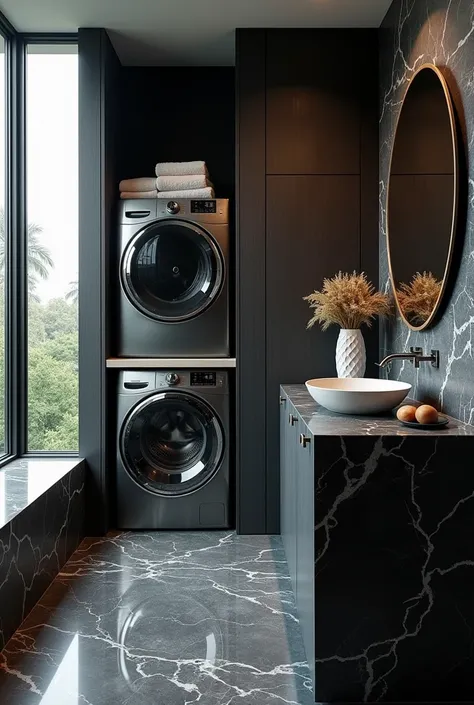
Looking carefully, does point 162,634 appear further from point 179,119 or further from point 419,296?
point 179,119

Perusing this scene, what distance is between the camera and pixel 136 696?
6.37ft

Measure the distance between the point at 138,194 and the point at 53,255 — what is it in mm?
588

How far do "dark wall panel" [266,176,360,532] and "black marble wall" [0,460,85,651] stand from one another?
3.37ft

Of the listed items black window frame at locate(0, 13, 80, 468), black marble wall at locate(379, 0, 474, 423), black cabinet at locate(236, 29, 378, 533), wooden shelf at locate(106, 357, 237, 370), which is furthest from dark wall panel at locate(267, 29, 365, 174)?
black window frame at locate(0, 13, 80, 468)

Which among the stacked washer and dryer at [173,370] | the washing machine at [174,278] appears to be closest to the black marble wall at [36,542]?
the stacked washer and dryer at [173,370]

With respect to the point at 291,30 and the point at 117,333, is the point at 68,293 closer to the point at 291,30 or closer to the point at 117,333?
the point at 117,333

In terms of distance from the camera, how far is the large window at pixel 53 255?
139 inches

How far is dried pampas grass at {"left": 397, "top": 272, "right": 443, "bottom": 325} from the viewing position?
7.97ft

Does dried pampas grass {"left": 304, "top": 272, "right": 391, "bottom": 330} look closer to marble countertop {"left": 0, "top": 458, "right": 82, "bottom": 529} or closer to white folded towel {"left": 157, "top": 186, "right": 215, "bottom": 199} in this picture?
white folded towel {"left": 157, "top": 186, "right": 215, "bottom": 199}

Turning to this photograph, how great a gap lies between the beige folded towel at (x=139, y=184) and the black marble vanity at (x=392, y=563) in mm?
2213

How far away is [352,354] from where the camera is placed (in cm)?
309

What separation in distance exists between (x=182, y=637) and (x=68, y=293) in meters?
1.99

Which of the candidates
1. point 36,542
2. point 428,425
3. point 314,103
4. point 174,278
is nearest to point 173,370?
point 174,278

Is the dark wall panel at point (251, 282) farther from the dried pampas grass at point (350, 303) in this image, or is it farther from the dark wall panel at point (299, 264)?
the dried pampas grass at point (350, 303)
